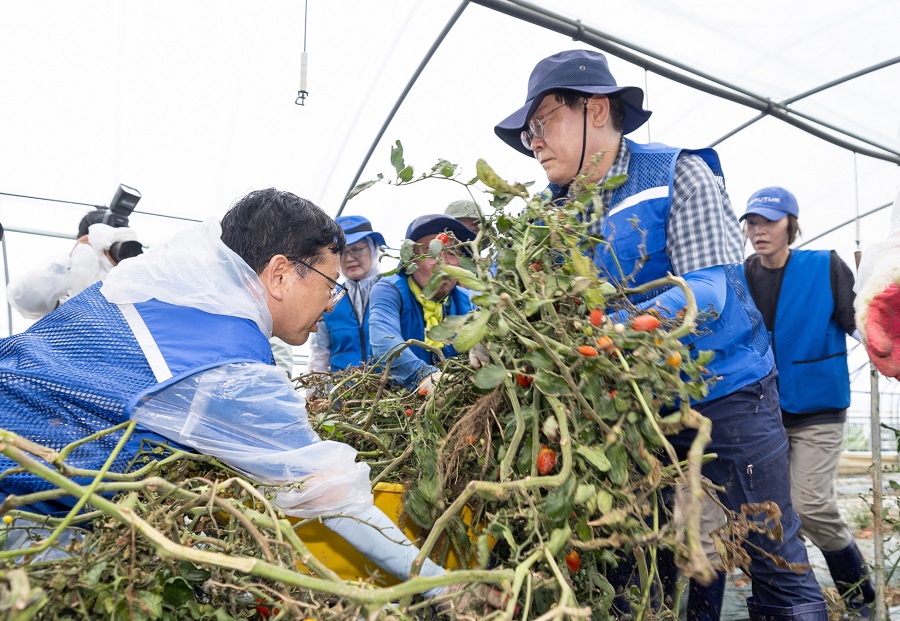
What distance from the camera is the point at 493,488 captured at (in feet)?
2.97

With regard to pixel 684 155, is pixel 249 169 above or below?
above

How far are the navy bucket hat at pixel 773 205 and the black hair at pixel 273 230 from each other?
233cm

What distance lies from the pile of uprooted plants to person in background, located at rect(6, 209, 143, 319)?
2.26 meters

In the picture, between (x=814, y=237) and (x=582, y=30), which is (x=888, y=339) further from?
(x=814, y=237)

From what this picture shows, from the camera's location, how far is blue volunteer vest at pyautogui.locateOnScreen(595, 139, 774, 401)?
166 centimetres

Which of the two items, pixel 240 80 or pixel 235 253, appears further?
pixel 240 80

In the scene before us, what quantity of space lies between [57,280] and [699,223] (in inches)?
113

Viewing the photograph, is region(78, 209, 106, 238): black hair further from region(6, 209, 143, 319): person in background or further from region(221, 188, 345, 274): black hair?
region(221, 188, 345, 274): black hair

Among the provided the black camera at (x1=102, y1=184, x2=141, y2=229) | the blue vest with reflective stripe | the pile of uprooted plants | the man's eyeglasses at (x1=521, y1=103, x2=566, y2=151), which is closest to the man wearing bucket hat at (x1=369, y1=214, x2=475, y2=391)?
the blue vest with reflective stripe

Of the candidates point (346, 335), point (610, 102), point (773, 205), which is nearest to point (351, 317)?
point (346, 335)

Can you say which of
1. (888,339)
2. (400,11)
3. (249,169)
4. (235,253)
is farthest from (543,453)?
(249,169)

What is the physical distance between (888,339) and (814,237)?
7.26m

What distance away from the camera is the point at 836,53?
4.73m

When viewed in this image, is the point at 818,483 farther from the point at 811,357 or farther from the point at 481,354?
the point at 481,354
